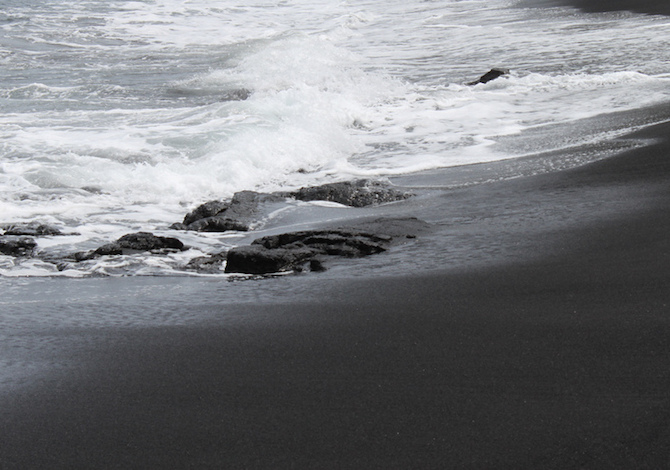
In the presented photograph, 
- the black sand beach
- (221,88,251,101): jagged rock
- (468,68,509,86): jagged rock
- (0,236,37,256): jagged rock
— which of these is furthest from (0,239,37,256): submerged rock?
(468,68,509,86): jagged rock

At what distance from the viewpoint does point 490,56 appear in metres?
16.8

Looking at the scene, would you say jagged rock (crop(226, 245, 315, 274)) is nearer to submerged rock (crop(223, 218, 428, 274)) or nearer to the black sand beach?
submerged rock (crop(223, 218, 428, 274))

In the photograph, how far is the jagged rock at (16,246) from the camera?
6074 millimetres

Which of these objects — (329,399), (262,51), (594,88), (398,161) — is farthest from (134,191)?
(262,51)

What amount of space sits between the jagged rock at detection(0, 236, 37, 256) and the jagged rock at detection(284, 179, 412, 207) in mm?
2495

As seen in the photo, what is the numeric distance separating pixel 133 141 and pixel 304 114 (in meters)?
2.63

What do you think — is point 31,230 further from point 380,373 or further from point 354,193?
point 380,373

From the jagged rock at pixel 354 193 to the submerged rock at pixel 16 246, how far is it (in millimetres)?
2494

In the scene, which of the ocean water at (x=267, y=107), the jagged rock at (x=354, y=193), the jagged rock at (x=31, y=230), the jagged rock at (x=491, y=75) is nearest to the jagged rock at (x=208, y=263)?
the ocean water at (x=267, y=107)

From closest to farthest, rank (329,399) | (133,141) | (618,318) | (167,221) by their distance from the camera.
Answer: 1. (329,399)
2. (618,318)
3. (167,221)
4. (133,141)

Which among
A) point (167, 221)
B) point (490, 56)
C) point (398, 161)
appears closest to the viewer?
point (167, 221)

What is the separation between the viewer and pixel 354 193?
7.36 metres

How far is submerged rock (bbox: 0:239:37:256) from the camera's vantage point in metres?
6.07

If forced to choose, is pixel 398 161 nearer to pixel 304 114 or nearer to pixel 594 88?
pixel 304 114
